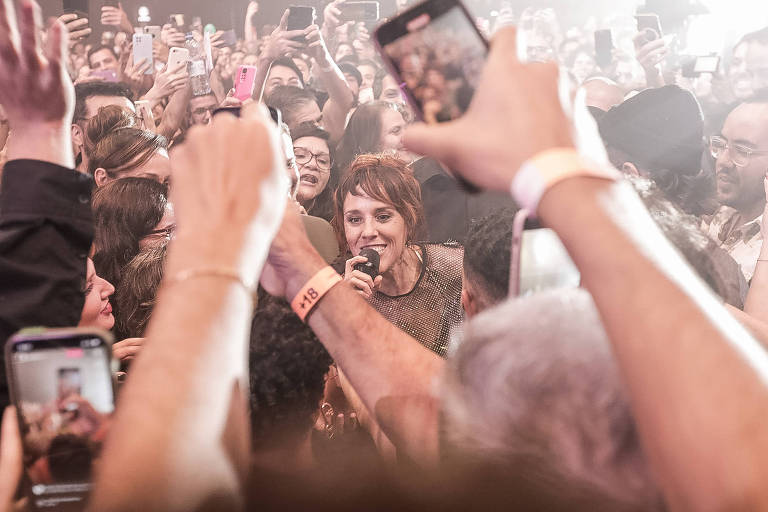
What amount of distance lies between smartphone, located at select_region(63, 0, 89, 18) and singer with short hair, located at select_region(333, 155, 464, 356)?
1.28m

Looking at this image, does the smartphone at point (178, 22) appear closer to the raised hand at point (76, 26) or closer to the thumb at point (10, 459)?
the raised hand at point (76, 26)

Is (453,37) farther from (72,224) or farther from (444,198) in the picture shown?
(444,198)

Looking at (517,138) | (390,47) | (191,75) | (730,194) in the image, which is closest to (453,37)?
(390,47)

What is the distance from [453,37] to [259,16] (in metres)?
1.92

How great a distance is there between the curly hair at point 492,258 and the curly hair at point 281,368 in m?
0.34

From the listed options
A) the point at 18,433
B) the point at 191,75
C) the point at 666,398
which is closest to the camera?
the point at 666,398

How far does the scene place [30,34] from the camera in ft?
2.16

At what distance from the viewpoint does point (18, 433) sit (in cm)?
57

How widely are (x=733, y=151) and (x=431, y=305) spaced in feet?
4.01

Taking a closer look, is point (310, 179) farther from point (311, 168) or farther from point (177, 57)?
point (177, 57)

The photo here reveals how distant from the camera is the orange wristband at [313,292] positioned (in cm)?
80

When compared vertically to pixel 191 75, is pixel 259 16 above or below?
above

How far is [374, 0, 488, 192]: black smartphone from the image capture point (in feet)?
2.05

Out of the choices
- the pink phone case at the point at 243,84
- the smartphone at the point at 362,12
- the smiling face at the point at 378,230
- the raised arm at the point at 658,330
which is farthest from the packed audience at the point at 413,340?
the smartphone at the point at 362,12
